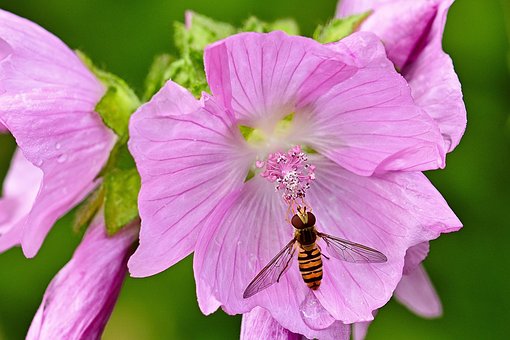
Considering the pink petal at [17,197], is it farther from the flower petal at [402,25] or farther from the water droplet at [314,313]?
the flower petal at [402,25]

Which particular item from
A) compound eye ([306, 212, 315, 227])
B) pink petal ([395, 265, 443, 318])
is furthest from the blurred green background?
compound eye ([306, 212, 315, 227])

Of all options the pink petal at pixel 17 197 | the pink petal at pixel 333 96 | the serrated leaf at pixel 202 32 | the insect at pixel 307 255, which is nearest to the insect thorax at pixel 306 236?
the insect at pixel 307 255

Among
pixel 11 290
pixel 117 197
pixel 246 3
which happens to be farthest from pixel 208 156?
pixel 11 290

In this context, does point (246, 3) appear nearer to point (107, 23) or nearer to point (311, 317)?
point (107, 23)

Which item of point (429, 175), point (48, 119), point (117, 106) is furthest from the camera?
point (429, 175)

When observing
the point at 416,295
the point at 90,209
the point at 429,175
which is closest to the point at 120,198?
the point at 90,209

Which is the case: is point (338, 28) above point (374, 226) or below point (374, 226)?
above

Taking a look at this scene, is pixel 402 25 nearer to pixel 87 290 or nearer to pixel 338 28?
pixel 338 28
